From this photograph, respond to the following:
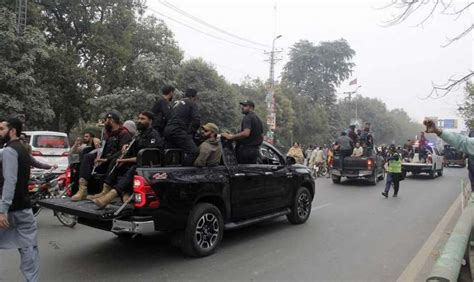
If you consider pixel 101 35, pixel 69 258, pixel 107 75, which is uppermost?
pixel 101 35

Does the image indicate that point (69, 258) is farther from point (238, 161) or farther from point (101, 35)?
point (101, 35)

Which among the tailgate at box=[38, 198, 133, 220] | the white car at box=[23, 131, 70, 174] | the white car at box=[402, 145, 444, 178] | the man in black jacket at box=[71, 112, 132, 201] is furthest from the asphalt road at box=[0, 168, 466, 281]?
the white car at box=[402, 145, 444, 178]

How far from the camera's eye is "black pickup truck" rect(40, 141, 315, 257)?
547 cm

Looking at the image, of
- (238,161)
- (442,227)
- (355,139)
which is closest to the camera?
(238,161)

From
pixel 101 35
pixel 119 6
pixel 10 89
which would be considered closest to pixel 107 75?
pixel 101 35

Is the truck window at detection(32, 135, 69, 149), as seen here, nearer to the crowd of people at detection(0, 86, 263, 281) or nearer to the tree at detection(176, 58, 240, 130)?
the crowd of people at detection(0, 86, 263, 281)

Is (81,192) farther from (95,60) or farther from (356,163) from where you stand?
(95,60)

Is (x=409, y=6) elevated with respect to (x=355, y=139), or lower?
elevated

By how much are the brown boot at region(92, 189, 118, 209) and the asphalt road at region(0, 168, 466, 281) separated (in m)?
0.82

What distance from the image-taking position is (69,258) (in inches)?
240

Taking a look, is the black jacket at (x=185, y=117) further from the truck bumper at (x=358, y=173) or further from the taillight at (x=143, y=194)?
the truck bumper at (x=358, y=173)

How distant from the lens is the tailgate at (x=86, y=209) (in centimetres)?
544

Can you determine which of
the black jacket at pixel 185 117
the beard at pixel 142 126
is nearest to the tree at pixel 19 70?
the beard at pixel 142 126

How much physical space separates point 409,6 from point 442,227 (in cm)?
434
